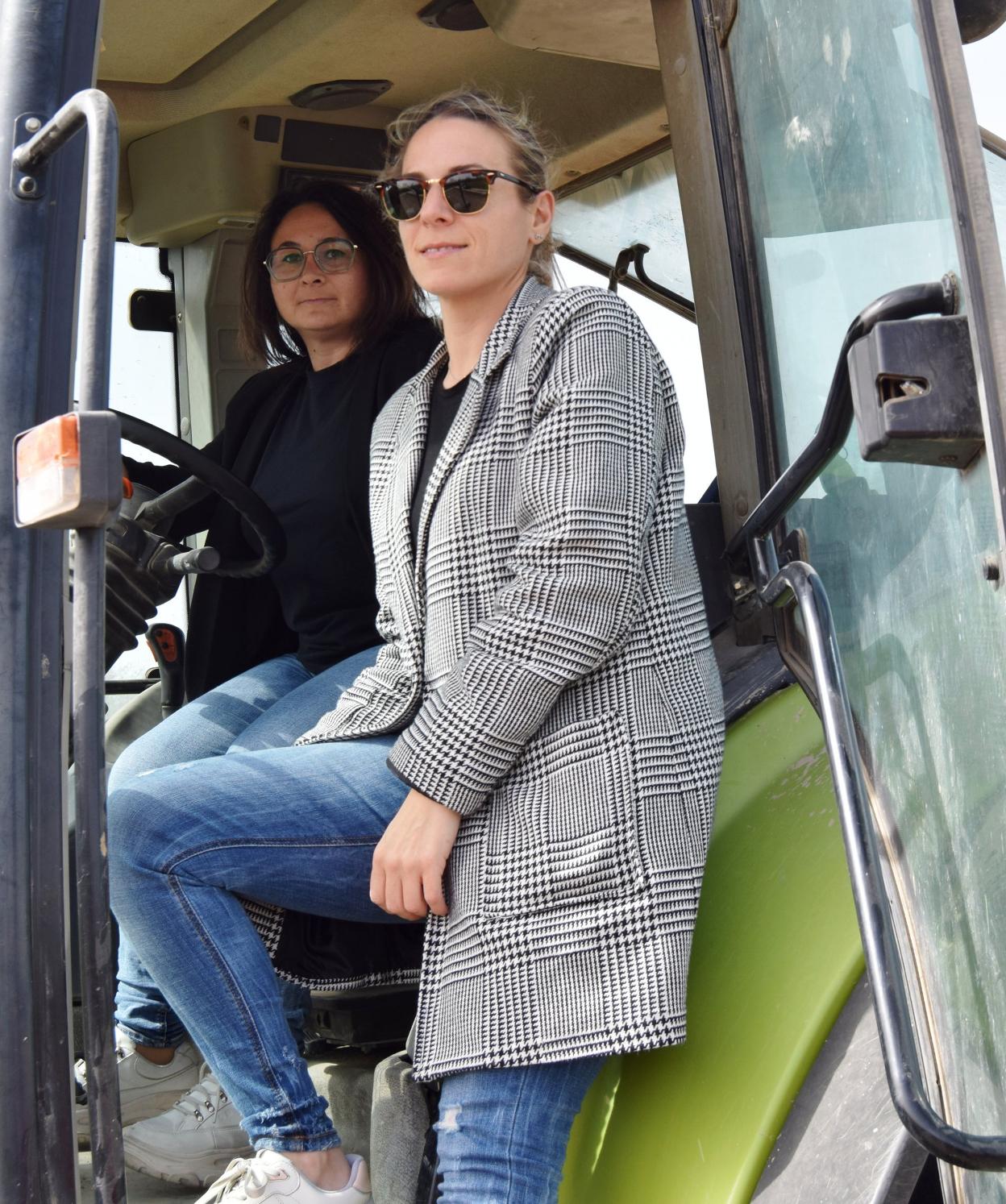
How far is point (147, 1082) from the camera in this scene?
1962 millimetres

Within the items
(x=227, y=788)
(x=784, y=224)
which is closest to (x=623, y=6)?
(x=784, y=224)

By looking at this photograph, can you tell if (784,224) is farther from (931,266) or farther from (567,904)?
(567,904)

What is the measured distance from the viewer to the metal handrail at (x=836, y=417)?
0.99 meters

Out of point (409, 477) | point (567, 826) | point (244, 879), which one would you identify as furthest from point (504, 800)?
point (409, 477)

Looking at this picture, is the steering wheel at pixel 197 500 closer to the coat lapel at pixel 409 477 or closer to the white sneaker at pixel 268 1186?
the coat lapel at pixel 409 477

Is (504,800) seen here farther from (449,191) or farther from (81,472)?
(449,191)

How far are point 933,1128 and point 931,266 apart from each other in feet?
1.94

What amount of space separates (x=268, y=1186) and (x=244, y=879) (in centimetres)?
31

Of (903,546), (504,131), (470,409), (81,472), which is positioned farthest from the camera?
(504,131)

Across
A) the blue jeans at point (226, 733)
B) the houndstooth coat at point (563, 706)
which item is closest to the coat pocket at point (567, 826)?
the houndstooth coat at point (563, 706)

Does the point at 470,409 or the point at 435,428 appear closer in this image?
the point at 470,409

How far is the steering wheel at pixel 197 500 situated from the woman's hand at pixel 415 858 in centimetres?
64

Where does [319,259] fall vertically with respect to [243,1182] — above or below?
above

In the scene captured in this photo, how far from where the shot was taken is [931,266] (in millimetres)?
1055
